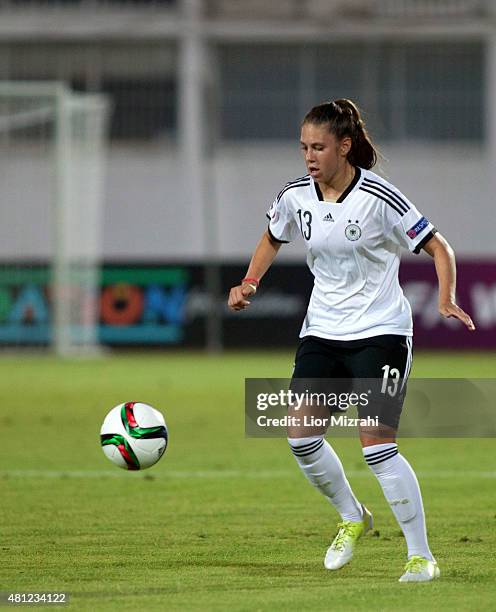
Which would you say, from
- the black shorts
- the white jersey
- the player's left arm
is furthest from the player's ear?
the black shorts

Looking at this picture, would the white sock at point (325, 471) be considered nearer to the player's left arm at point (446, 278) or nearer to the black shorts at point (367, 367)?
the black shorts at point (367, 367)

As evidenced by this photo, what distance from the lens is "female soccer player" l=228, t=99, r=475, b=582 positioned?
6.43 meters

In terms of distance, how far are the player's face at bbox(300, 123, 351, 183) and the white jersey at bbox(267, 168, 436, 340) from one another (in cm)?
17

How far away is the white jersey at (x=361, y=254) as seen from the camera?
21.6ft

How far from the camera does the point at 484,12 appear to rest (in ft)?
115

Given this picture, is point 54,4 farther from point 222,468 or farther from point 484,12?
point 222,468

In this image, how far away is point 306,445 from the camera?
22.0 ft

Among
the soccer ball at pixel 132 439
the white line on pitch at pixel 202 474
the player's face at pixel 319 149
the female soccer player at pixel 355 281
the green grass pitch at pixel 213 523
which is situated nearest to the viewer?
the green grass pitch at pixel 213 523

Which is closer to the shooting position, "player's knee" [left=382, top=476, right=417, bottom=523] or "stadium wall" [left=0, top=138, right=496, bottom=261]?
"player's knee" [left=382, top=476, right=417, bottom=523]

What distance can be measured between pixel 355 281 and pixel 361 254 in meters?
0.13

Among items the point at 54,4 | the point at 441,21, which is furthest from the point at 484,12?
the point at 54,4

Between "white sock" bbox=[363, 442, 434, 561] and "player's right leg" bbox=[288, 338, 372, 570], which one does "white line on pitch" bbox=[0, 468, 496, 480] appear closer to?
"player's right leg" bbox=[288, 338, 372, 570]

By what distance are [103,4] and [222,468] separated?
25950 mm

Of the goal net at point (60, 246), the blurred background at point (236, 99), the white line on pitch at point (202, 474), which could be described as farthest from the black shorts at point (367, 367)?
the blurred background at point (236, 99)
